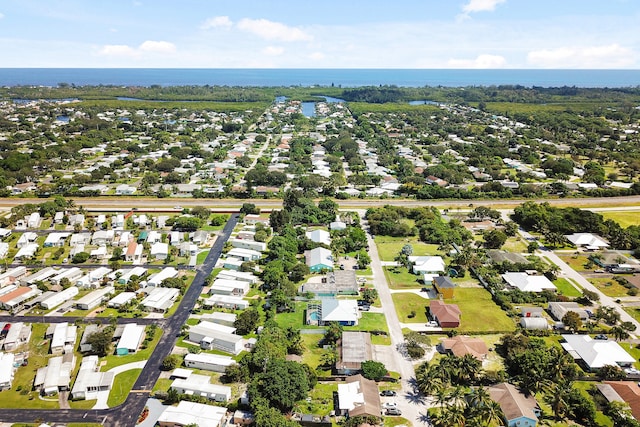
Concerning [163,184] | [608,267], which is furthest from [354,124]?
[608,267]

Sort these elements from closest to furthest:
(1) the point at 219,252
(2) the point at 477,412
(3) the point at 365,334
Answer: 1. (2) the point at 477,412
2. (3) the point at 365,334
3. (1) the point at 219,252

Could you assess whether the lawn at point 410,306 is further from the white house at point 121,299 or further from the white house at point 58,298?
the white house at point 58,298

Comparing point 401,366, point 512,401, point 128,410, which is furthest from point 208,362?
point 512,401

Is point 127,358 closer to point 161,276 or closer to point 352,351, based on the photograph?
point 161,276

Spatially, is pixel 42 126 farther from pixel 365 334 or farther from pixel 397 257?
pixel 365 334

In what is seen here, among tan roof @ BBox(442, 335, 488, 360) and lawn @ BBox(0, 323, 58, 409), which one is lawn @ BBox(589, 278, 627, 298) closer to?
tan roof @ BBox(442, 335, 488, 360)
